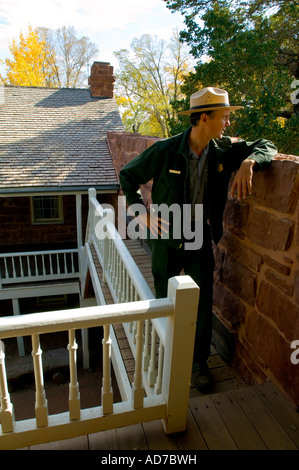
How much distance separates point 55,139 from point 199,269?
885cm

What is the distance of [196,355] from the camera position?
2215 millimetres

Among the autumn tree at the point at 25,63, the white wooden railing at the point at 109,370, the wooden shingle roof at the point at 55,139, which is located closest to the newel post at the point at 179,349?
the white wooden railing at the point at 109,370

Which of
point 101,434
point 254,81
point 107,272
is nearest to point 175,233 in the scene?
point 101,434

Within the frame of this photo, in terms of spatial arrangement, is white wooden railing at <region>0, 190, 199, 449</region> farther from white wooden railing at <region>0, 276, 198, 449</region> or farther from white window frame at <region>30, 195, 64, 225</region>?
white window frame at <region>30, 195, 64, 225</region>

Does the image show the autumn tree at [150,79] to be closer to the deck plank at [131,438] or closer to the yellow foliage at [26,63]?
the yellow foliage at [26,63]

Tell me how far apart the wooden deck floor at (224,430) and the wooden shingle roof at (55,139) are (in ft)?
23.4

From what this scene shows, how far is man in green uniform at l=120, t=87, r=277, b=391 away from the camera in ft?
6.59

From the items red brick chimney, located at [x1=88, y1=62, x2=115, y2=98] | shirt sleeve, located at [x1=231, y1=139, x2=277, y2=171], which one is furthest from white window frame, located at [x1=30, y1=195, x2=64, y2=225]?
shirt sleeve, located at [x1=231, y1=139, x2=277, y2=171]

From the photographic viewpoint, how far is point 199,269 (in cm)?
215

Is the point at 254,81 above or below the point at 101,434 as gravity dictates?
above

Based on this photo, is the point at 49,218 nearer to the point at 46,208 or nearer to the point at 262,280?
the point at 46,208
